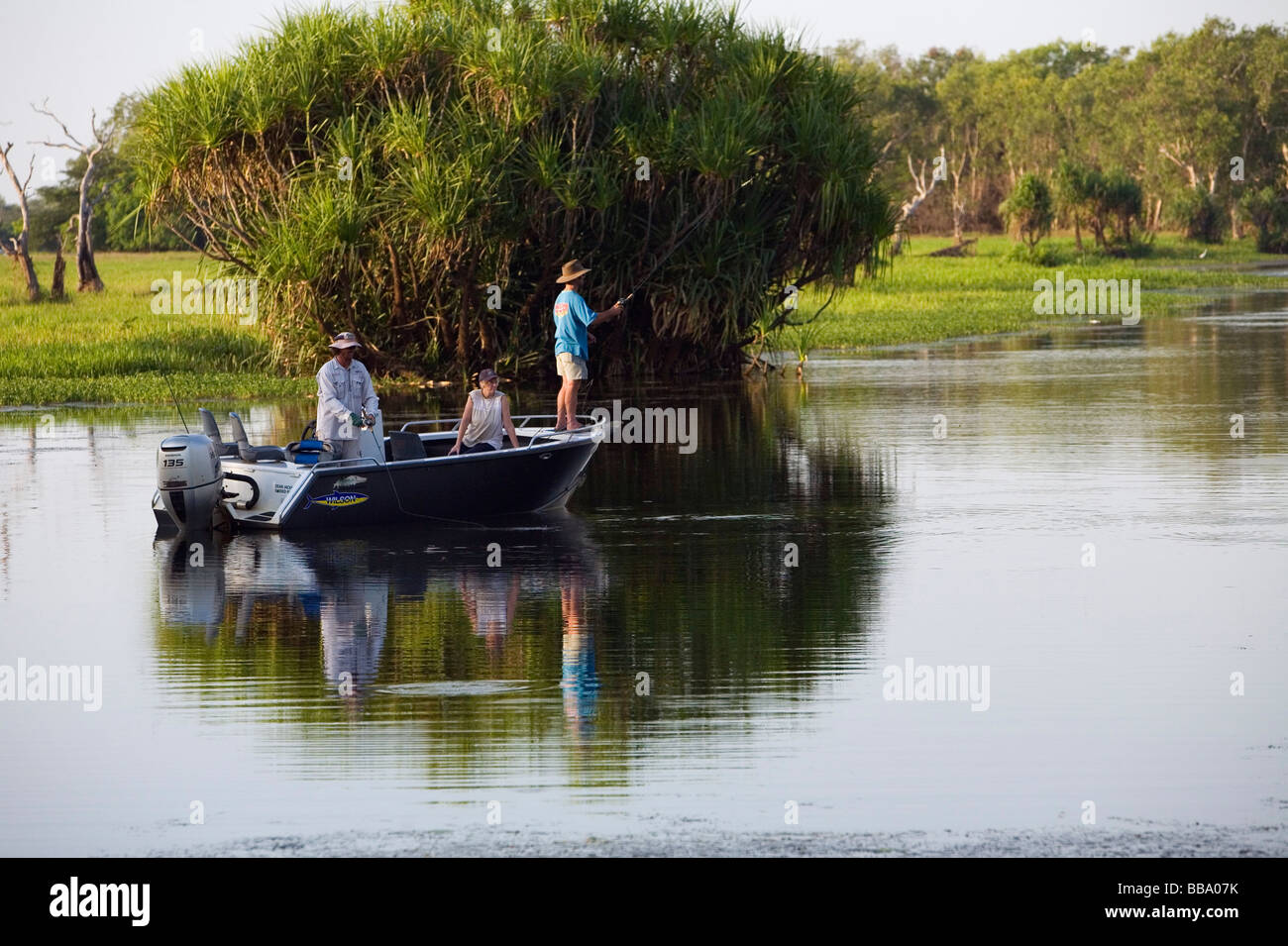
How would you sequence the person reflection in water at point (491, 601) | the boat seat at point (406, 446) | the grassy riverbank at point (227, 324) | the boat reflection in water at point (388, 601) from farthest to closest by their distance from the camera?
the grassy riverbank at point (227, 324) < the boat seat at point (406, 446) < the person reflection in water at point (491, 601) < the boat reflection in water at point (388, 601)

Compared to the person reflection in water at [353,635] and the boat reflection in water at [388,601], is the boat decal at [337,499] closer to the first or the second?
the boat reflection in water at [388,601]

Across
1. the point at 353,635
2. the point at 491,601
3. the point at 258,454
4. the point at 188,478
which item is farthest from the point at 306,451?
the point at 353,635

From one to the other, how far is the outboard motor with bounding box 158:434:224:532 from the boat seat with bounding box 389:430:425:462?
1.38 meters

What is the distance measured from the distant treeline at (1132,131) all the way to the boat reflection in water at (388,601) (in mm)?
70659

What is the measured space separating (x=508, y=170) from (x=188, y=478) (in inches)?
522

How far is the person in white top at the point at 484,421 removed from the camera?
15.2 metres

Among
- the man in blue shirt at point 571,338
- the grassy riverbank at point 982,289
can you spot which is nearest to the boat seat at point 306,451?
the man in blue shirt at point 571,338

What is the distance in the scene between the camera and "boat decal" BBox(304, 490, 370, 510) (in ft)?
47.0

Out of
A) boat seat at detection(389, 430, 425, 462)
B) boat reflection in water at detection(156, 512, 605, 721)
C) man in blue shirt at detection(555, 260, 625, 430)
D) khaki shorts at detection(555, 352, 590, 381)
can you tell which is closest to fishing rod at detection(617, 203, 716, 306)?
man in blue shirt at detection(555, 260, 625, 430)

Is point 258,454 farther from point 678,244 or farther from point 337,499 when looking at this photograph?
point 678,244

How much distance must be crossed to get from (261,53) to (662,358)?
761cm

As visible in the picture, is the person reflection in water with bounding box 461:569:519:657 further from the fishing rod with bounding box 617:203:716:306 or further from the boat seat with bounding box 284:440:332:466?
the fishing rod with bounding box 617:203:716:306

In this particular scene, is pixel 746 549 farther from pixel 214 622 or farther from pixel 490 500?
pixel 214 622
